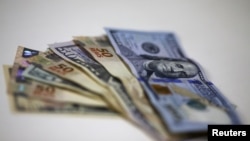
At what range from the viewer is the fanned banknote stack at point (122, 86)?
2.10 ft

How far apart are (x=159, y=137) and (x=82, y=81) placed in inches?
9.6

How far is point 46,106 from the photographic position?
0.64 m

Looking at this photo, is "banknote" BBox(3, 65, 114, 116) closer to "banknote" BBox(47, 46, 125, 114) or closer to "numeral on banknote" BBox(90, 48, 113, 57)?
"banknote" BBox(47, 46, 125, 114)

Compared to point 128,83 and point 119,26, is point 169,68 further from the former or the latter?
point 119,26

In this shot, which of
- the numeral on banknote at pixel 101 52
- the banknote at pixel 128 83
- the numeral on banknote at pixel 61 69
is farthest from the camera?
the numeral on banknote at pixel 101 52

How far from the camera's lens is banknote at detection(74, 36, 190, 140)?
0.62 meters

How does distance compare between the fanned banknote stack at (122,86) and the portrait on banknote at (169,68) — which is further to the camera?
the portrait on banknote at (169,68)

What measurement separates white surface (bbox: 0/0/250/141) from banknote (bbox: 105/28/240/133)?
0.04m

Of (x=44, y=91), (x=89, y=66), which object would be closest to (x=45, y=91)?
A: (x=44, y=91)

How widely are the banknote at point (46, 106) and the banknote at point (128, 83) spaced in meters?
0.06

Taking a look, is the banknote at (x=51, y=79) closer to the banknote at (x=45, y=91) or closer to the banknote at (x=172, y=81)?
the banknote at (x=45, y=91)

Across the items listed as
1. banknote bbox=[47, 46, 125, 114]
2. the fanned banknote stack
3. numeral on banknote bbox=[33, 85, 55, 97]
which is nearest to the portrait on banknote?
the fanned banknote stack

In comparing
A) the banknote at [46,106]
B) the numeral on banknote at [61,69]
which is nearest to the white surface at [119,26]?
the banknote at [46,106]

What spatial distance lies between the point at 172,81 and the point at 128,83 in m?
0.13
